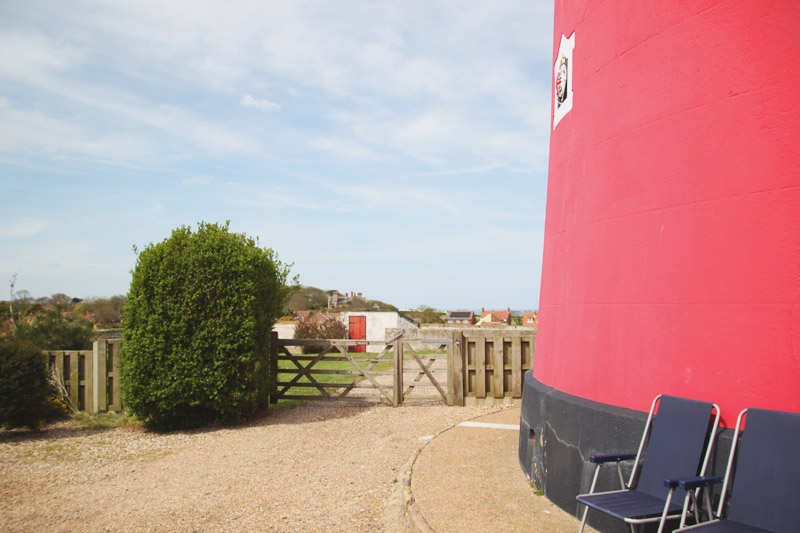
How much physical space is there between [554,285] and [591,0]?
2.76 metres

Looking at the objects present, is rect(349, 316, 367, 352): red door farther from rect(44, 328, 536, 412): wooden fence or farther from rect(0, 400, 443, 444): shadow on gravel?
rect(44, 328, 536, 412): wooden fence

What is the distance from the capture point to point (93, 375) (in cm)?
973

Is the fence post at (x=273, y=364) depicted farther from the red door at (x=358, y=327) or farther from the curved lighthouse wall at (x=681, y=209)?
the red door at (x=358, y=327)

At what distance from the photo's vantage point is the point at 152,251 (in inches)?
339

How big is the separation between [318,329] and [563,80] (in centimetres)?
2180

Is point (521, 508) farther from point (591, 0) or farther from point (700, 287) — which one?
point (591, 0)

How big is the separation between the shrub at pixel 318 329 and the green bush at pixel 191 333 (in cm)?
1472

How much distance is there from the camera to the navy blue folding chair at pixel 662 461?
10.9ft

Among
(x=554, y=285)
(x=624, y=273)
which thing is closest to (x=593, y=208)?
(x=624, y=273)

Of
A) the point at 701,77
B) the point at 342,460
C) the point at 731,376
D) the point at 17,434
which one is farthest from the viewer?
the point at 17,434

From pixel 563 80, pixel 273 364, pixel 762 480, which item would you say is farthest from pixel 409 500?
pixel 273 364

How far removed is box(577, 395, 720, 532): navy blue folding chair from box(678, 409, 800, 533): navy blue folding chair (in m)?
0.20

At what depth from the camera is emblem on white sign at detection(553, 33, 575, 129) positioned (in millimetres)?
5273

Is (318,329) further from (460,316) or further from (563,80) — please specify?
(460,316)
